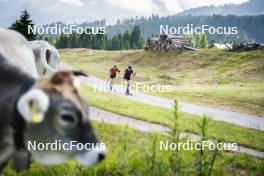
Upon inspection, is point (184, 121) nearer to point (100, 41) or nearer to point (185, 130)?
point (185, 130)

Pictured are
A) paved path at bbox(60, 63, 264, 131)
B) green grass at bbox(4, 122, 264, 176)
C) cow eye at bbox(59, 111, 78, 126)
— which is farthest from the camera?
paved path at bbox(60, 63, 264, 131)

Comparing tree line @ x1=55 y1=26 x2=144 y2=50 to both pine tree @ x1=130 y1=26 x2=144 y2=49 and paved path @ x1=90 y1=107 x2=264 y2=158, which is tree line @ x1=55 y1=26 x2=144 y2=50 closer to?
pine tree @ x1=130 y1=26 x2=144 y2=49

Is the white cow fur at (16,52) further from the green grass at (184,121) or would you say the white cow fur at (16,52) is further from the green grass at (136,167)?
the green grass at (184,121)

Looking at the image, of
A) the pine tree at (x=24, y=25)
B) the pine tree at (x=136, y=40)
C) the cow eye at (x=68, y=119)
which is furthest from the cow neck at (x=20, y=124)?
the pine tree at (x=136, y=40)

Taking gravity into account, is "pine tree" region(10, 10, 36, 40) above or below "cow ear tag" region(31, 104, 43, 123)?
above

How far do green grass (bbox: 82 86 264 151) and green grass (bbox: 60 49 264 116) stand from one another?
615cm

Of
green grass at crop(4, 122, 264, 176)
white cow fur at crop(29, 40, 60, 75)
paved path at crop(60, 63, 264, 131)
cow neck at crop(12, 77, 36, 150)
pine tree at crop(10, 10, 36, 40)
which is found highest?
pine tree at crop(10, 10, 36, 40)

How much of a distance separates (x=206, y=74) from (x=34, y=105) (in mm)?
58110

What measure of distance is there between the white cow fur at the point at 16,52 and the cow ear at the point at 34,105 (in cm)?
119

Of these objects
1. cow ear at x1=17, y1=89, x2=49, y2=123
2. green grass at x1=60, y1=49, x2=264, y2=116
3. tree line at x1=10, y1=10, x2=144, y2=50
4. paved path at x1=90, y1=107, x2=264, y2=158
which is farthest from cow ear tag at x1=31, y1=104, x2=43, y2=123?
tree line at x1=10, y1=10, x2=144, y2=50

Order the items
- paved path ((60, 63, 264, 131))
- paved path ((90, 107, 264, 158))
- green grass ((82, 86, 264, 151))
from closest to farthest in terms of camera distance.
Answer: paved path ((90, 107, 264, 158)), green grass ((82, 86, 264, 151)), paved path ((60, 63, 264, 131))

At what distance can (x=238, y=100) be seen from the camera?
3148 cm

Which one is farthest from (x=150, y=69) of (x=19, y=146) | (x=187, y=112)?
(x=19, y=146)

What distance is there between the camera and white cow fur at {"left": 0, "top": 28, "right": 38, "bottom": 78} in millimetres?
6723
